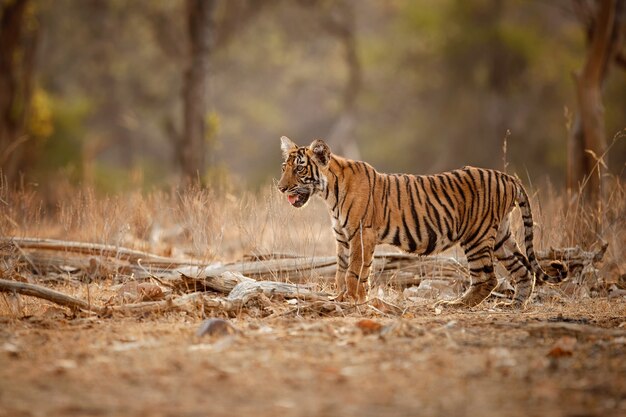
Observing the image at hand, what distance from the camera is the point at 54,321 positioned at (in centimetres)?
568

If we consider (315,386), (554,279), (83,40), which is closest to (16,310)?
(315,386)

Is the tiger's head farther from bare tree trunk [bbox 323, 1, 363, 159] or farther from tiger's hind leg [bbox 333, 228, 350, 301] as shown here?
bare tree trunk [bbox 323, 1, 363, 159]

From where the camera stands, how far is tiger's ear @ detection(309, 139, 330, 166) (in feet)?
23.1

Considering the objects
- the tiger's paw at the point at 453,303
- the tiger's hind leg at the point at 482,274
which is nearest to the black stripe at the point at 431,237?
the tiger's hind leg at the point at 482,274

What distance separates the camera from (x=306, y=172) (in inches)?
279

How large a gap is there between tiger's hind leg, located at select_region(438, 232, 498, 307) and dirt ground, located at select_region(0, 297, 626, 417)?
965mm

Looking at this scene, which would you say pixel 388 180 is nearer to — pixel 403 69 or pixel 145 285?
pixel 145 285

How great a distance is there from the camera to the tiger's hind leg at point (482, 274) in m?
7.08

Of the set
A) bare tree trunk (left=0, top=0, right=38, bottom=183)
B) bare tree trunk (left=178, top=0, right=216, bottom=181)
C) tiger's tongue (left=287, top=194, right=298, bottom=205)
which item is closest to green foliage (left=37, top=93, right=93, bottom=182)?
bare tree trunk (left=0, top=0, right=38, bottom=183)

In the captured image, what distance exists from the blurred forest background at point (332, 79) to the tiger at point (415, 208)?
45.6 ft

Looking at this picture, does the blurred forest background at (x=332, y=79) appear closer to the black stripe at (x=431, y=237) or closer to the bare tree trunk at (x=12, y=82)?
the bare tree trunk at (x=12, y=82)

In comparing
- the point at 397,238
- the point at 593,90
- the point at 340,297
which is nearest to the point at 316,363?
the point at 340,297

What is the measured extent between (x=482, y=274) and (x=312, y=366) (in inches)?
118

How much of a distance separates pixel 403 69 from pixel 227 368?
93.4ft
